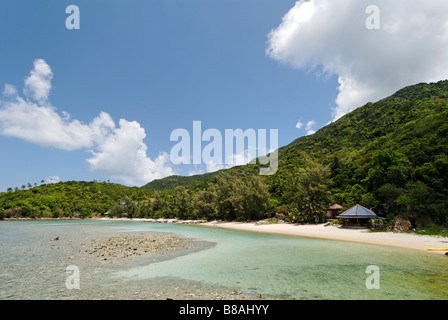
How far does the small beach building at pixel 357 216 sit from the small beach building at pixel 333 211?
3.35 metres

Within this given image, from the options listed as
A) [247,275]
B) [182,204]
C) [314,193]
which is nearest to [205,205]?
[182,204]

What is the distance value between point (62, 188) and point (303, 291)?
126 meters

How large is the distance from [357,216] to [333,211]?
761 centimetres

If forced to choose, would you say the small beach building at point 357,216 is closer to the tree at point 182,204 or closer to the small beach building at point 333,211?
the small beach building at point 333,211

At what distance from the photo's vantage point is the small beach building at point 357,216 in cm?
2683

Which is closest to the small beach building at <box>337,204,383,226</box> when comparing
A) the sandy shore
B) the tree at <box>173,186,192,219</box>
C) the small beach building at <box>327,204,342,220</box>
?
the sandy shore

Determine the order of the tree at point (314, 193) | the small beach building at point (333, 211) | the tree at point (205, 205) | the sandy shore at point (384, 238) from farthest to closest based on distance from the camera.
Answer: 1. the tree at point (205, 205)
2. the tree at point (314, 193)
3. the small beach building at point (333, 211)
4. the sandy shore at point (384, 238)

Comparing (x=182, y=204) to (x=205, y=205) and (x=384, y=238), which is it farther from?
(x=384, y=238)

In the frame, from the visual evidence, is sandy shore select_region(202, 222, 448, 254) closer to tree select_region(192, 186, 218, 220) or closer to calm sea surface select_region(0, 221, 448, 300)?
calm sea surface select_region(0, 221, 448, 300)

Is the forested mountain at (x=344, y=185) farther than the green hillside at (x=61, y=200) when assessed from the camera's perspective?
No

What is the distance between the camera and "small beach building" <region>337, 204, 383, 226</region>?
26.8 metres

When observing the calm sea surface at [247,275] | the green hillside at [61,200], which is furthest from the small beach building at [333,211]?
the green hillside at [61,200]
